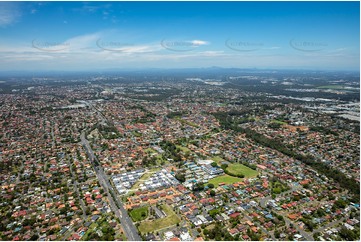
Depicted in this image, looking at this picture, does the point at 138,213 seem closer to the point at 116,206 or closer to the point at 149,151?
the point at 116,206

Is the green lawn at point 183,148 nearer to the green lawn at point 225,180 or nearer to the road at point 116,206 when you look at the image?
the green lawn at point 225,180

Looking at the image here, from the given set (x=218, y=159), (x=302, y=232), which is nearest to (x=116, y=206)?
(x=302, y=232)

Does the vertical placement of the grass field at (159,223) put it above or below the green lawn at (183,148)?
below

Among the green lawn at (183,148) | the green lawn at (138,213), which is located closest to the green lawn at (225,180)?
the green lawn at (138,213)

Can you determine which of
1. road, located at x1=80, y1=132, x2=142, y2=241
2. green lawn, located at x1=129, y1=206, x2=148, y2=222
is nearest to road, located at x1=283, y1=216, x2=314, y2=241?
green lawn, located at x1=129, y1=206, x2=148, y2=222

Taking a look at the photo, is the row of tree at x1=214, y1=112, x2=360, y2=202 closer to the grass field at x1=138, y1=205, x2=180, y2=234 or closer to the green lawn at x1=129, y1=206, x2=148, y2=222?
the grass field at x1=138, y1=205, x2=180, y2=234

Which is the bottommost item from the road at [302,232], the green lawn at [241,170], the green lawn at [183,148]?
the road at [302,232]

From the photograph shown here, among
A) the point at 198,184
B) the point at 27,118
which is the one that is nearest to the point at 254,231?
the point at 198,184
